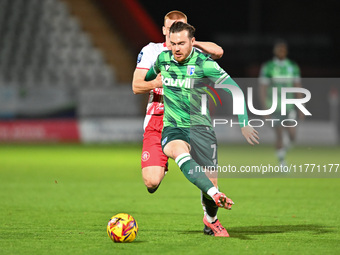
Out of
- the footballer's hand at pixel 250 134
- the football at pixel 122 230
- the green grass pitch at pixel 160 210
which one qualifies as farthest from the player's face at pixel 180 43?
the green grass pitch at pixel 160 210

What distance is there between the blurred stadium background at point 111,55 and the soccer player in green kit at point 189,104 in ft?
39.1

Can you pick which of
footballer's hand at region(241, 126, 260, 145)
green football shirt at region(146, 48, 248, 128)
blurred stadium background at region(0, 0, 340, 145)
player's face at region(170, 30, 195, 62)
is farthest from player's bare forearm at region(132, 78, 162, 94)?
blurred stadium background at region(0, 0, 340, 145)

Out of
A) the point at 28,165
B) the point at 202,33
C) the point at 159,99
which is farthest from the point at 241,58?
the point at 159,99

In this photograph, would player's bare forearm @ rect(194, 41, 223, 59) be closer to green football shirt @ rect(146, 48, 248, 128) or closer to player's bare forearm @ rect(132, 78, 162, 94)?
green football shirt @ rect(146, 48, 248, 128)

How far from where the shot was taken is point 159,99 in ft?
24.3

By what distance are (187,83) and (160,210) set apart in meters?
2.41

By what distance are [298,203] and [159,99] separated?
9.24 ft

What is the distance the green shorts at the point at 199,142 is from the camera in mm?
6547

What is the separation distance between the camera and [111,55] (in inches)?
987

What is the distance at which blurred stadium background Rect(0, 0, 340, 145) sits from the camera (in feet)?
71.1

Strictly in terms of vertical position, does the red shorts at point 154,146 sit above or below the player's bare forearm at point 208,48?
below

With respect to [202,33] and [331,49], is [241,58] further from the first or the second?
[331,49]

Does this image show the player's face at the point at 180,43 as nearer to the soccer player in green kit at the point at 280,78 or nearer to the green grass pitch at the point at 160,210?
the green grass pitch at the point at 160,210

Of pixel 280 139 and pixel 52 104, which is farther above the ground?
pixel 52 104
